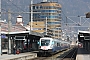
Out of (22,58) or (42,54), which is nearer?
(22,58)

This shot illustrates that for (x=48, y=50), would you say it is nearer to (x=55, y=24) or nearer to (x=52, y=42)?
(x=52, y=42)

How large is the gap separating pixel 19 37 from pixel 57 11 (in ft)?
387

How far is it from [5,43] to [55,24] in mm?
94136

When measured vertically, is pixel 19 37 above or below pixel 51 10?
below

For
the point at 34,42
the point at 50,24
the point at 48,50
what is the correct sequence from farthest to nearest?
the point at 50,24
the point at 34,42
the point at 48,50

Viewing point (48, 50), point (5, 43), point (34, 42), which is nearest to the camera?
point (48, 50)

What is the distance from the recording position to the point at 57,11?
537 feet

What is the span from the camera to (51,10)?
168500 millimetres

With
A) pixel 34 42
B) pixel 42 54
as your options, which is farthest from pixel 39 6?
pixel 42 54

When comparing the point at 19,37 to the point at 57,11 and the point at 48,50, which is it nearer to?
the point at 48,50

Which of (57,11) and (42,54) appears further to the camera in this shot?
(57,11)

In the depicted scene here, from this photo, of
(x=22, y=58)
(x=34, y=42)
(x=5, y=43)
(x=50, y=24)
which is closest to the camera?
(x=22, y=58)

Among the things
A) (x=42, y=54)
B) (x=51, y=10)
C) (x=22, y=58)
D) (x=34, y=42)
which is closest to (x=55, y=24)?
(x=51, y=10)

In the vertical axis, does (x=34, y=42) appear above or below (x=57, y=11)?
below
